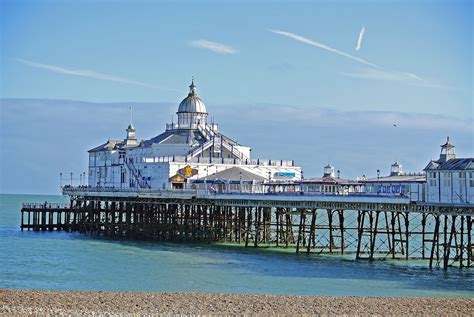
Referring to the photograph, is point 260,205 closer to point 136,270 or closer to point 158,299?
point 136,270

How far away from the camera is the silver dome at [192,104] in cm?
8406

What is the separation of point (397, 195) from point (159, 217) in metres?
27.2

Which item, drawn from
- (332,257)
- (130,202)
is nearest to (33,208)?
(130,202)

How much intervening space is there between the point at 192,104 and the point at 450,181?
136 ft

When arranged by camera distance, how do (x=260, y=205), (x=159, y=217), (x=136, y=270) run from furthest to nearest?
1. (x=159, y=217)
2. (x=260, y=205)
3. (x=136, y=270)

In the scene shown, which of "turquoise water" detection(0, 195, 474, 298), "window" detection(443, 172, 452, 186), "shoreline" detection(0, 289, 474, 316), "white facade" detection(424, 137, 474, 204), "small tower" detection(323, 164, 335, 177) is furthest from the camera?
"small tower" detection(323, 164, 335, 177)

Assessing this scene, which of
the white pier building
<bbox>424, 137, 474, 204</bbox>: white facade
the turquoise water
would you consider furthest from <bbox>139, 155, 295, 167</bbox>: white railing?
<bbox>424, 137, 474, 204</bbox>: white facade

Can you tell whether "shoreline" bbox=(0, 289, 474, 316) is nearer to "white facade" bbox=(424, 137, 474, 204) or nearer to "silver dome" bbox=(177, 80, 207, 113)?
"white facade" bbox=(424, 137, 474, 204)

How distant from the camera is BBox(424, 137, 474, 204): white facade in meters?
44.9

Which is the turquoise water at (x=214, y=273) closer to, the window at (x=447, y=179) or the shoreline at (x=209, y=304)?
the shoreline at (x=209, y=304)

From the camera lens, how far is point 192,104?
84.1 meters

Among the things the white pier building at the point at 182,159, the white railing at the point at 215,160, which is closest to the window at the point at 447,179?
the white pier building at the point at 182,159

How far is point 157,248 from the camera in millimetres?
58719

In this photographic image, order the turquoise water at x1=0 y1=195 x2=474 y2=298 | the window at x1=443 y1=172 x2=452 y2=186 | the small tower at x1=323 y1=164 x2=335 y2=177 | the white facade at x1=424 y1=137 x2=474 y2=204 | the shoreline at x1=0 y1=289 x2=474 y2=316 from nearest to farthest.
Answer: the shoreline at x1=0 y1=289 x2=474 y2=316
the turquoise water at x1=0 y1=195 x2=474 y2=298
the white facade at x1=424 y1=137 x2=474 y2=204
the window at x1=443 y1=172 x2=452 y2=186
the small tower at x1=323 y1=164 x2=335 y2=177
